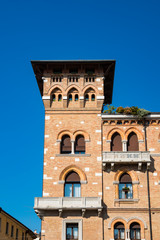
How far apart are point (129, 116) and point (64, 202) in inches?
378

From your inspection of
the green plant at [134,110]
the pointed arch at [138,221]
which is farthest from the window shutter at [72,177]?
the green plant at [134,110]

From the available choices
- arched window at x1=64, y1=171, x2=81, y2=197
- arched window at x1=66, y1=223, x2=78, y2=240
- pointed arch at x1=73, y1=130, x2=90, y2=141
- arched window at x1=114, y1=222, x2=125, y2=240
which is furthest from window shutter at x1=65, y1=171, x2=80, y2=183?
arched window at x1=114, y1=222, x2=125, y2=240

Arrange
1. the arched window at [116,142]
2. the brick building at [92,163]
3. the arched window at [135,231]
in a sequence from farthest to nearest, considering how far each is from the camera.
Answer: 1. the arched window at [116,142]
2. the brick building at [92,163]
3. the arched window at [135,231]

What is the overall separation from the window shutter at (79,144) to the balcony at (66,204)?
4583mm

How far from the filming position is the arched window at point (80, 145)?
34250mm

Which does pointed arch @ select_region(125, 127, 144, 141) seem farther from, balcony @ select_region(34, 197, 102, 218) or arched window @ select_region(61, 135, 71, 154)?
balcony @ select_region(34, 197, 102, 218)

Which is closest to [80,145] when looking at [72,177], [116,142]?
[72,177]

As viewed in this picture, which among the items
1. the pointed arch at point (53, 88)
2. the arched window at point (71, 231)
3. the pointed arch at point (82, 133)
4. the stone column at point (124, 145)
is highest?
the pointed arch at point (53, 88)

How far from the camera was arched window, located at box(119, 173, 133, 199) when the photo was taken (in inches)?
1288

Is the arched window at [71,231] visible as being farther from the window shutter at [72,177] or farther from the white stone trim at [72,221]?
the window shutter at [72,177]

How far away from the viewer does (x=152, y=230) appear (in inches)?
1235

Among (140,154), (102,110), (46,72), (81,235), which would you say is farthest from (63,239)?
(46,72)

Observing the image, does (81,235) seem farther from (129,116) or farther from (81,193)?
(129,116)

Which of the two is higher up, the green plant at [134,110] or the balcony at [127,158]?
the green plant at [134,110]
